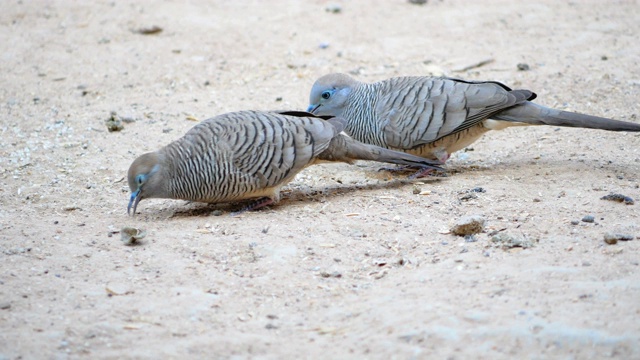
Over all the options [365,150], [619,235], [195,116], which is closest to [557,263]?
[619,235]

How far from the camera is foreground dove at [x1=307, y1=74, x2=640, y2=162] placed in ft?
18.9

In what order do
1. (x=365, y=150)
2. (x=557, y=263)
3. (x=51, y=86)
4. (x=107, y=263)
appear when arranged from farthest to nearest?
(x=51, y=86) < (x=365, y=150) < (x=107, y=263) < (x=557, y=263)

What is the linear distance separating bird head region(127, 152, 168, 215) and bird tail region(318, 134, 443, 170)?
124 centimetres

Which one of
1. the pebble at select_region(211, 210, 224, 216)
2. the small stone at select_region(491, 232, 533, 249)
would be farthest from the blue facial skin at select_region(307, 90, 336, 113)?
the small stone at select_region(491, 232, 533, 249)

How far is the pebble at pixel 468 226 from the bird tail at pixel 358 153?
4.16 feet

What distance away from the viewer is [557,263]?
3.88 m

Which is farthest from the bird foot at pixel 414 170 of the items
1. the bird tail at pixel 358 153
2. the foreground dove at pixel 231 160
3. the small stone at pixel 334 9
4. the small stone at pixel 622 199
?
the small stone at pixel 334 9

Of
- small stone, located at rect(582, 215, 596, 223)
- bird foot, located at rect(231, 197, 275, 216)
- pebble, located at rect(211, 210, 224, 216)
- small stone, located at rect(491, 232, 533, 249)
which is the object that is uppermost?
small stone, located at rect(582, 215, 596, 223)

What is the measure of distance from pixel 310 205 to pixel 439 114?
55.0 inches

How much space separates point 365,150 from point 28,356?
310cm

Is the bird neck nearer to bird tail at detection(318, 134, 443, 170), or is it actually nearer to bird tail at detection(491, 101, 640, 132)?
bird tail at detection(318, 134, 443, 170)

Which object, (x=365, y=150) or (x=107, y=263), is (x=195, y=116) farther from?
(x=107, y=263)

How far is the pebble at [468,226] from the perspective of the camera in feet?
14.5

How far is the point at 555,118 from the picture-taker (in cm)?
568
